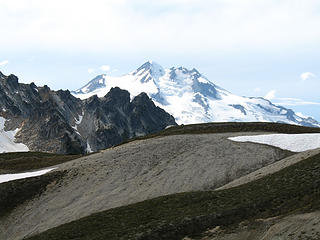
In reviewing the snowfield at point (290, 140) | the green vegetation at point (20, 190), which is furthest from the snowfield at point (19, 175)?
the snowfield at point (290, 140)

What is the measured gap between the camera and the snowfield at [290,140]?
61719 millimetres

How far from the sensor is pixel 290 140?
64.1 m

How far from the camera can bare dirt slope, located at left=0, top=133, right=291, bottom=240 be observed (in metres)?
54.2

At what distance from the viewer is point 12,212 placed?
58.5 meters

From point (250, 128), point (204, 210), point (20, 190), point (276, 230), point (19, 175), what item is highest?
point (19, 175)

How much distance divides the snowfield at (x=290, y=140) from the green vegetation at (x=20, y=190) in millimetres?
28668

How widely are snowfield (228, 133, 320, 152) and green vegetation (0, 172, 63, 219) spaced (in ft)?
94.1

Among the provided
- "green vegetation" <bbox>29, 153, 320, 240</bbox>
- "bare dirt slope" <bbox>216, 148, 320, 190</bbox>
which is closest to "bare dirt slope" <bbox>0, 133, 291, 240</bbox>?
"bare dirt slope" <bbox>216, 148, 320, 190</bbox>

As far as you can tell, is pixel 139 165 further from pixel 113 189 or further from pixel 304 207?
pixel 304 207

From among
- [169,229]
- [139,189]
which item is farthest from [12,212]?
[169,229]

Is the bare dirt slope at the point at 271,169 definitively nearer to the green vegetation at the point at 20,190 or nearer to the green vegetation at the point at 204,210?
the green vegetation at the point at 204,210

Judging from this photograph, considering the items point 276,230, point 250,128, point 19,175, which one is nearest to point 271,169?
point 276,230

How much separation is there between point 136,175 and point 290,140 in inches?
892

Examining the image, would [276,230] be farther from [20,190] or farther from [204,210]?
[20,190]
